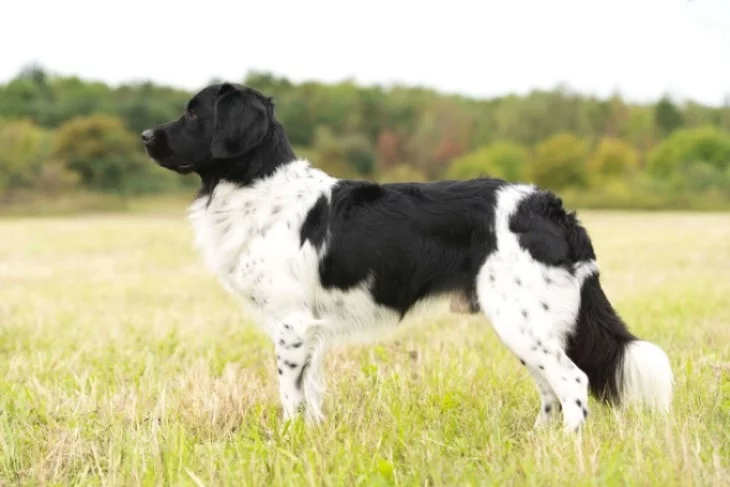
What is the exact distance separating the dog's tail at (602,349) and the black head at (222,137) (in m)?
1.64

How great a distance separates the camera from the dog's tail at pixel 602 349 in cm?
364

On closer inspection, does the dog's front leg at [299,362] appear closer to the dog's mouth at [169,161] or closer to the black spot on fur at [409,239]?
the black spot on fur at [409,239]

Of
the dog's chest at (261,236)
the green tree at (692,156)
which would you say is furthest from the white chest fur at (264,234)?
the green tree at (692,156)

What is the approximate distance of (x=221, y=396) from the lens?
12.8 feet

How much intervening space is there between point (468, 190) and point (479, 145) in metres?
49.2

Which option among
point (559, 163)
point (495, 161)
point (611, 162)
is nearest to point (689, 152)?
point (611, 162)

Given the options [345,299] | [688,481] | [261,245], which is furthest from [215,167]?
[688,481]

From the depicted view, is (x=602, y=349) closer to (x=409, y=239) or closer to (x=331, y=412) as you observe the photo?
(x=409, y=239)

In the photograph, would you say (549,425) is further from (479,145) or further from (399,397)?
(479,145)

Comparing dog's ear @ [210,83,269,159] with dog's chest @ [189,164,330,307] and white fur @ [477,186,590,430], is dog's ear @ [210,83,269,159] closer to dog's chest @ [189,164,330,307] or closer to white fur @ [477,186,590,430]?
dog's chest @ [189,164,330,307]

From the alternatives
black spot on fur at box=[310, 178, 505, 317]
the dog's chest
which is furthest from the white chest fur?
black spot on fur at box=[310, 178, 505, 317]

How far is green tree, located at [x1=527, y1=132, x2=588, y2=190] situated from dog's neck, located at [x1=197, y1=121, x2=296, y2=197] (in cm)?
4422

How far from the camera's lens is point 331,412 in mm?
3791

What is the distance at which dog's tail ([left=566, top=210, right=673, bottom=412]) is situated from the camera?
11.9ft
